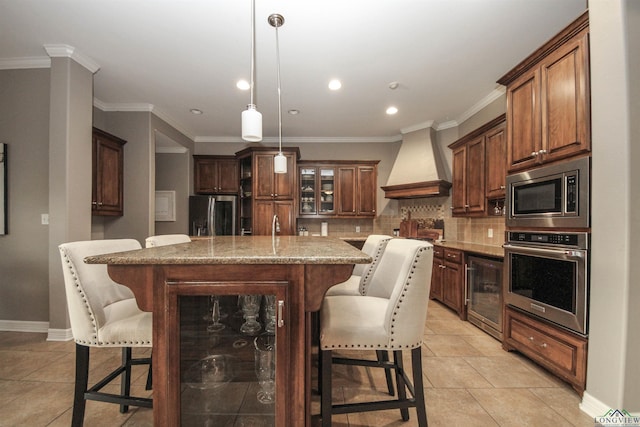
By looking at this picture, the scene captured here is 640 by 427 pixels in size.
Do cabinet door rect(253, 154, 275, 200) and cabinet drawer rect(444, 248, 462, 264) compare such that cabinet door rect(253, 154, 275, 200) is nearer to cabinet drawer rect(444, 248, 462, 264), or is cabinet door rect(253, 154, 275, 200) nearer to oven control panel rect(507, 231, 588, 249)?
cabinet drawer rect(444, 248, 462, 264)

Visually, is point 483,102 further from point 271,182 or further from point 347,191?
point 271,182

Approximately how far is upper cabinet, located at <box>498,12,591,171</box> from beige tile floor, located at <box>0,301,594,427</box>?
5.31ft

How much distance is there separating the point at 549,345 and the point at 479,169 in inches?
82.5

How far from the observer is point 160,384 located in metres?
1.11

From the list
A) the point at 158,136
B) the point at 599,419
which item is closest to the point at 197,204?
the point at 158,136

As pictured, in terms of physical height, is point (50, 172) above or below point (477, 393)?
above

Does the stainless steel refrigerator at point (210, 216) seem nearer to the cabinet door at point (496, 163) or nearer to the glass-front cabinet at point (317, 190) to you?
the glass-front cabinet at point (317, 190)

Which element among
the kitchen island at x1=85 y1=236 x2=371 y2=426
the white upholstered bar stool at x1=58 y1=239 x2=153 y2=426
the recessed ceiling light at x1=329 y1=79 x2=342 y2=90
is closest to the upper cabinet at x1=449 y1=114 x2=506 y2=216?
the recessed ceiling light at x1=329 y1=79 x2=342 y2=90

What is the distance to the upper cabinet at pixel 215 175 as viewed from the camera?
16.6ft

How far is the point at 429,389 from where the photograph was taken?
188 centimetres

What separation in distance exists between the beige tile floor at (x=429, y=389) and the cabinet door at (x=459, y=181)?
Answer: 1819 mm

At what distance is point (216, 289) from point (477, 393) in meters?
1.89

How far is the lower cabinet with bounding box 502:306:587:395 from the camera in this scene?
1729 mm

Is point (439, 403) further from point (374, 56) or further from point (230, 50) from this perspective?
point (230, 50)
